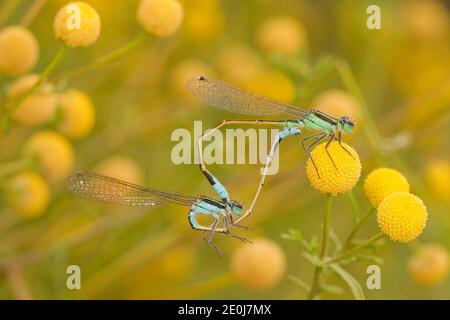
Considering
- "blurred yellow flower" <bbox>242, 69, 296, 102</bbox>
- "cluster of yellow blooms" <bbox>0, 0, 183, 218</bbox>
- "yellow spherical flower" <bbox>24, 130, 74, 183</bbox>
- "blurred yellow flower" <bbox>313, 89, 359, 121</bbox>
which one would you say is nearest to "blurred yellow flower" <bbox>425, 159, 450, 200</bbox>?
"blurred yellow flower" <bbox>313, 89, 359, 121</bbox>

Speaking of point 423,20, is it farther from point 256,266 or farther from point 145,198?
point 145,198

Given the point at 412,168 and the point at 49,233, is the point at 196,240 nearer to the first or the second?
the point at 49,233

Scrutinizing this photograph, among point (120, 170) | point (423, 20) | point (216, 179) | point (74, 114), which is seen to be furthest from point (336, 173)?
point (423, 20)

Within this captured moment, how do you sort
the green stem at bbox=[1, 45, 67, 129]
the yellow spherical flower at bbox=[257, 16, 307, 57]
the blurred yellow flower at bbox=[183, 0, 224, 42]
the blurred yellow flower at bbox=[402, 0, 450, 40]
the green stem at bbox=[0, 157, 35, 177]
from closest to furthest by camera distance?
1. the green stem at bbox=[1, 45, 67, 129]
2. the green stem at bbox=[0, 157, 35, 177]
3. the yellow spherical flower at bbox=[257, 16, 307, 57]
4. the blurred yellow flower at bbox=[183, 0, 224, 42]
5. the blurred yellow flower at bbox=[402, 0, 450, 40]

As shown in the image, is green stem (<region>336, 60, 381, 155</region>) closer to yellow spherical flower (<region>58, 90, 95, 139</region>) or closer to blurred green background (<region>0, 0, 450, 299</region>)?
blurred green background (<region>0, 0, 450, 299</region>)
